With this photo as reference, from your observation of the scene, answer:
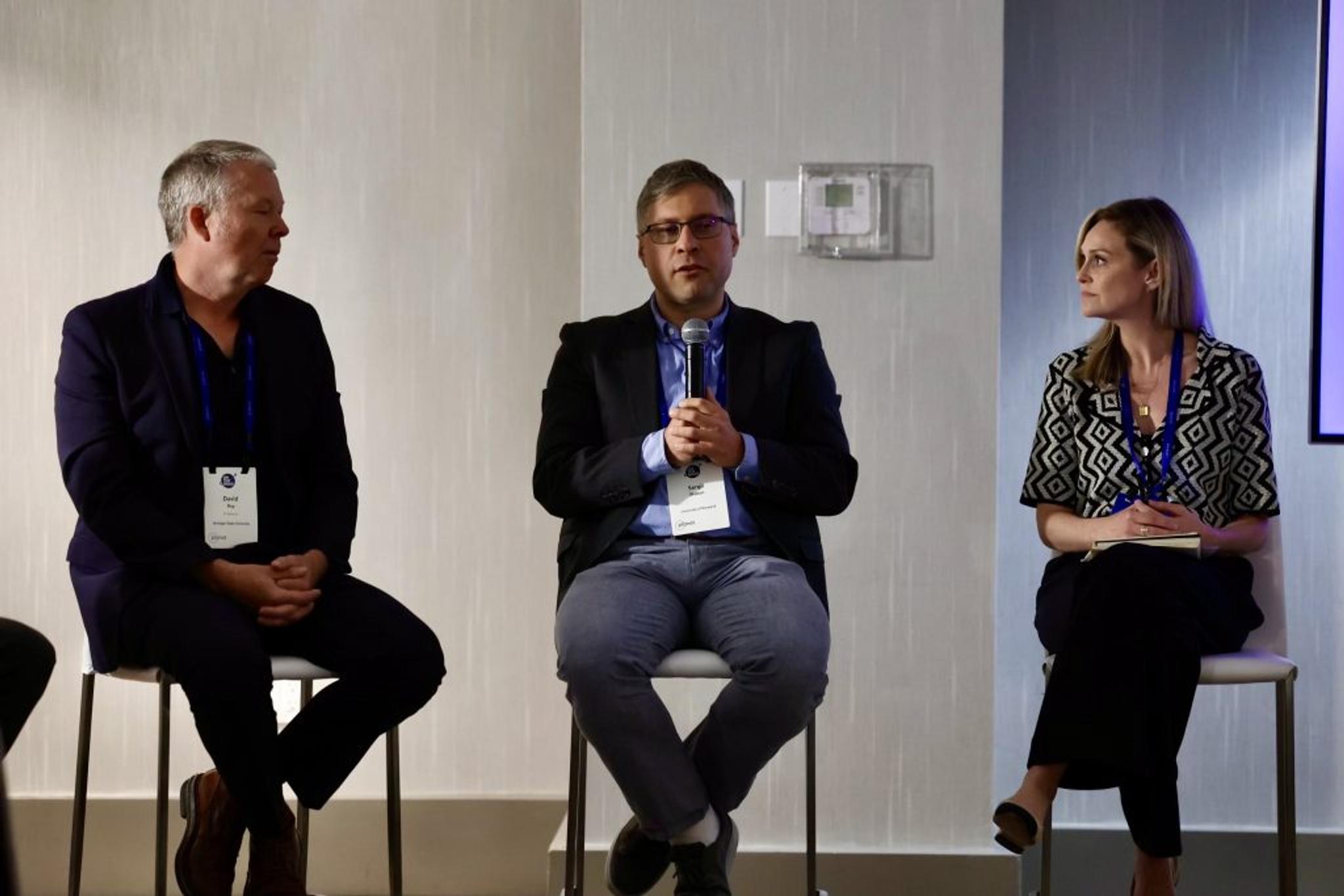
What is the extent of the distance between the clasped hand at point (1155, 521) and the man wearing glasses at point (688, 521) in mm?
525

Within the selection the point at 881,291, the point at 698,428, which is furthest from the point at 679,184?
the point at 881,291

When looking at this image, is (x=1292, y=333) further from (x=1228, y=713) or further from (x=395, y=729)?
(x=395, y=729)

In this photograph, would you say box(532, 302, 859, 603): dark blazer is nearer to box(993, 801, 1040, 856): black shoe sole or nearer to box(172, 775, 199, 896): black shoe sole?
box(993, 801, 1040, 856): black shoe sole

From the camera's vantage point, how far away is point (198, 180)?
275cm

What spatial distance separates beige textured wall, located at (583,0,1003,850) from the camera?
3232mm

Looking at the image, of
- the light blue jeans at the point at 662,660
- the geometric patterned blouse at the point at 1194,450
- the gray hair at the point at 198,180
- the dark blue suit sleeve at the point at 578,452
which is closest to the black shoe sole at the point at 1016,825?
the light blue jeans at the point at 662,660

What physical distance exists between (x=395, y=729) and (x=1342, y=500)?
7.51 feet

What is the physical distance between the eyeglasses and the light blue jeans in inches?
25.5

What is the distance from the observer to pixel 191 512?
263 cm

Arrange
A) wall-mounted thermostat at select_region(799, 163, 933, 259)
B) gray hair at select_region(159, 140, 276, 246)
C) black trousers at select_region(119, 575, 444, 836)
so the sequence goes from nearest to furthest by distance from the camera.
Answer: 1. black trousers at select_region(119, 575, 444, 836)
2. gray hair at select_region(159, 140, 276, 246)
3. wall-mounted thermostat at select_region(799, 163, 933, 259)

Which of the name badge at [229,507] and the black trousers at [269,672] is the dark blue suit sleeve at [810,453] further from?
the name badge at [229,507]

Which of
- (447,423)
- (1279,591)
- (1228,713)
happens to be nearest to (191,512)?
(447,423)

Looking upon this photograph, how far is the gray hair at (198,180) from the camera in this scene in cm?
274

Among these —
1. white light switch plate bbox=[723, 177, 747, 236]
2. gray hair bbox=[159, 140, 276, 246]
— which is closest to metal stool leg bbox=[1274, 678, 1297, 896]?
white light switch plate bbox=[723, 177, 747, 236]
